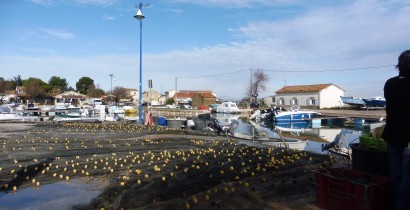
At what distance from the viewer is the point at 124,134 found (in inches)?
666

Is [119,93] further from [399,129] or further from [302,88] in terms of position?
[399,129]

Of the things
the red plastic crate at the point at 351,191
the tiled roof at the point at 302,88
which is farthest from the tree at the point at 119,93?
the red plastic crate at the point at 351,191

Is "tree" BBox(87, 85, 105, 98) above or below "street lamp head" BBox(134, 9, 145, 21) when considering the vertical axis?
below

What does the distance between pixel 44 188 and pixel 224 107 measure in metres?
49.8

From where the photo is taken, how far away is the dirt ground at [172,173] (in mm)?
5684

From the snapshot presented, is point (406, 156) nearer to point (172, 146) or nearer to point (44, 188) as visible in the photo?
point (44, 188)

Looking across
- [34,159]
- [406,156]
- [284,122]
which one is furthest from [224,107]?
[406,156]

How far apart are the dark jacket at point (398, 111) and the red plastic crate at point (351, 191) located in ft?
2.15

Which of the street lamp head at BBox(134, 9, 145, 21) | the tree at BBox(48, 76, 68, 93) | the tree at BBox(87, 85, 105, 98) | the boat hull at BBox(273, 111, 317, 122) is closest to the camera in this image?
the street lamp head at BBox(134, 9, 145, 21)

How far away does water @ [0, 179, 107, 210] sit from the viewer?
5770 mm

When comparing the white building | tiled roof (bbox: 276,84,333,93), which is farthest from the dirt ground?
tiled roof (bbox: 276,84,333,93)

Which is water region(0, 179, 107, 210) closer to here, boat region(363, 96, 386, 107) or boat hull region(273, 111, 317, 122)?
boat hull region(273, 111, 317, 122)

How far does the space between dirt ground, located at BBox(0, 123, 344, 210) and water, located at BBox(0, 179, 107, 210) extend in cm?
20

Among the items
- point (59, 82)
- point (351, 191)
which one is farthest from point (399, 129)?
point (59, 82)
